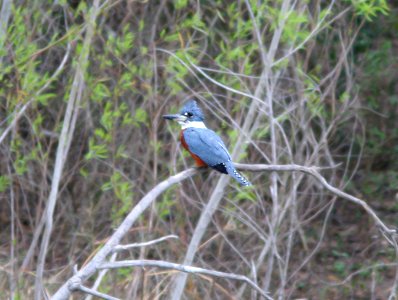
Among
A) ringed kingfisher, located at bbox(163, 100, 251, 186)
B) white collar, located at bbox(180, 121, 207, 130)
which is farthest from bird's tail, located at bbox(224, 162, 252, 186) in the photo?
white collar, located at bbox(180, 121, 207, 130)

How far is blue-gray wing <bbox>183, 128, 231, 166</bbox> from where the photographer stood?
4.31 metres

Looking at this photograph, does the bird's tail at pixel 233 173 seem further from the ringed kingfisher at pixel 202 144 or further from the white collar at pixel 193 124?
the white collar at pixel 193 124

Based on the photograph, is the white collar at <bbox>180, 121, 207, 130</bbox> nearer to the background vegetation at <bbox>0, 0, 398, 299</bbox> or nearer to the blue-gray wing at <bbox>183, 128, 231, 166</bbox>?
the blue-gray wing at <bbox>183, 128, 231, 166</bbox>

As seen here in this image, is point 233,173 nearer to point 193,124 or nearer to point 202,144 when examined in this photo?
point 202,144

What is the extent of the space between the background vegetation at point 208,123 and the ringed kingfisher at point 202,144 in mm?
372

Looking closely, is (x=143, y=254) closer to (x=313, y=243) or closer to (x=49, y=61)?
(x=49, y=61)

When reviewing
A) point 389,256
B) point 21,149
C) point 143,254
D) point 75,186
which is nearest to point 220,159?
point 143,254

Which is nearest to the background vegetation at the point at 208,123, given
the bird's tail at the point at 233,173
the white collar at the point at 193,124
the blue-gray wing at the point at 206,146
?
the white collar at the point at 193,124

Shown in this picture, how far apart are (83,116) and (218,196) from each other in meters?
2.04

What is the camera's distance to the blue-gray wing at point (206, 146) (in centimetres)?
431

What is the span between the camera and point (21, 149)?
6.57 metres

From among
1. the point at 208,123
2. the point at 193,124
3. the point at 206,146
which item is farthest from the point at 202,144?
the point at 208,123

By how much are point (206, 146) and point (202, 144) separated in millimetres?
36

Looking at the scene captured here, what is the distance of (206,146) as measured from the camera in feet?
14.6
